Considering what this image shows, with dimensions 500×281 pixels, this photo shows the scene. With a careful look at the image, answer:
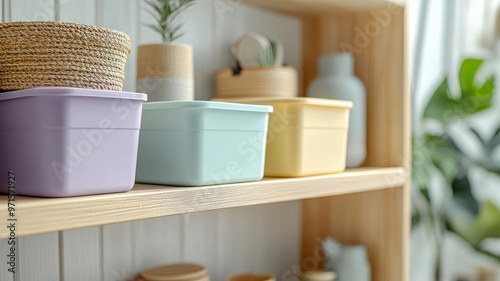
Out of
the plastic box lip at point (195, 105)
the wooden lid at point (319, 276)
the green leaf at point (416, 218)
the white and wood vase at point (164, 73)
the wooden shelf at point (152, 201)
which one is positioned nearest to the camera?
the wooden shelf at point (152, 201)

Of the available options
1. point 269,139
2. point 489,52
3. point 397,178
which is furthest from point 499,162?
point 269,139

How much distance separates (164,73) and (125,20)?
0.20 meters

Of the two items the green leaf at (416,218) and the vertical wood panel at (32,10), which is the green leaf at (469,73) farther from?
the vertical wood panel at (32,10)

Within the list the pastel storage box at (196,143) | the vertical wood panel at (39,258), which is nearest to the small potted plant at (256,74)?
the pastel storage box at (196,143)

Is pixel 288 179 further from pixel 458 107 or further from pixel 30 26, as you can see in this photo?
pixel 458 107

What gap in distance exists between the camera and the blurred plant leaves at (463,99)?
172 centimetres

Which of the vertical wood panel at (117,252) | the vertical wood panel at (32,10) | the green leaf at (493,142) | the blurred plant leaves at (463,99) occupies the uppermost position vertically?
the vertical wood panel at (32,10)

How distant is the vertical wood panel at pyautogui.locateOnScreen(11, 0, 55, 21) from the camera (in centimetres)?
90

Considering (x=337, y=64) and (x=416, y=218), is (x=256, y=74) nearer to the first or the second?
(x=337, y=64)

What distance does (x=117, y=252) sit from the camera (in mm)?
1065

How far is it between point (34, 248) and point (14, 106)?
336mm

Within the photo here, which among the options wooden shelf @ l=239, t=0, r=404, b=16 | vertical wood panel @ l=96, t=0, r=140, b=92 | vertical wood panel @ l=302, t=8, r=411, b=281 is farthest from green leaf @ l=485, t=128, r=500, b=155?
vertical wood panel @ l=96, t=0, r=140, b=92

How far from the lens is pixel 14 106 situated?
27.5 inches

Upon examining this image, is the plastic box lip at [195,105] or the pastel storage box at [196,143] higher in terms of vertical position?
the plastic box lip at [195,105]
